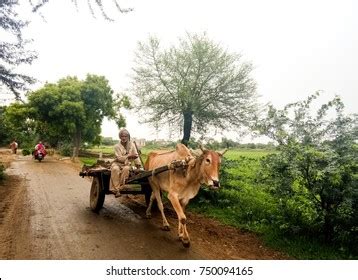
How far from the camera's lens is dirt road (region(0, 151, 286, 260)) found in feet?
21.0

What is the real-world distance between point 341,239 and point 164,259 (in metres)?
3.80

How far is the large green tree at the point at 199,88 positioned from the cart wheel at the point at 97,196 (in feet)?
41.7

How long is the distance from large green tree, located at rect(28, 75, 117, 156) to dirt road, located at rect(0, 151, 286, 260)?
19.2 metres

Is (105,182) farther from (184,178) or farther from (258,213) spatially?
(258,213)

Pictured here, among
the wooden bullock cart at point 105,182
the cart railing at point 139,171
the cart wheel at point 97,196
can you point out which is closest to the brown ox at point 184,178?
the cart railing at point 139,171

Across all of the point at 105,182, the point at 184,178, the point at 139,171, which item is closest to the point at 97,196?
the point at 105,182

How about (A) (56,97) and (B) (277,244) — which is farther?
(A) (56,97)

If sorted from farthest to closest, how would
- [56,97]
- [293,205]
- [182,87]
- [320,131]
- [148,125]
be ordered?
[56,97] → [148,125] → [182,87] → [293,205] → [320,131]

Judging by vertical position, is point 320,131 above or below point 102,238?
above

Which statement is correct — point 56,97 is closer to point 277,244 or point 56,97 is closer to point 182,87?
point 182,87

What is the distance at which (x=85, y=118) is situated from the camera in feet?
100

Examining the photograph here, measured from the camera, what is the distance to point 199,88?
73.3 ft

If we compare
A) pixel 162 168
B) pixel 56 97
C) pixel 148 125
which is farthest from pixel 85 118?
pixel 162 168
